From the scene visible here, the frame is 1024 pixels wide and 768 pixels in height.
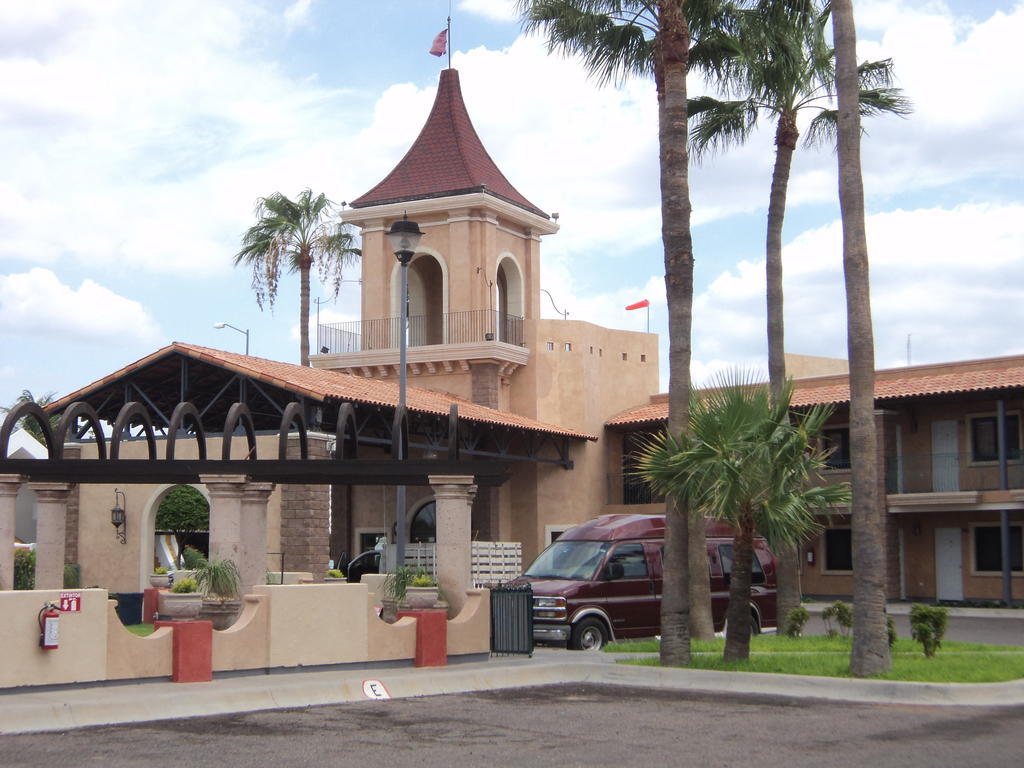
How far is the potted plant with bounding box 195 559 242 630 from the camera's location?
16.1 m

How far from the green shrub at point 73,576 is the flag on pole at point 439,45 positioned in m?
22.3

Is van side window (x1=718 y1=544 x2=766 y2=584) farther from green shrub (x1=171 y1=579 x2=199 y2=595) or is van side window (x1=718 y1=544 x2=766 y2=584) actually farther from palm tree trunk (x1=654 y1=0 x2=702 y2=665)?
green shrub (x1=171 y1=579 x2=199 y2=595)

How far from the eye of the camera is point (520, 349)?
40000mm

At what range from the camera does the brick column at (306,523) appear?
2922 cm

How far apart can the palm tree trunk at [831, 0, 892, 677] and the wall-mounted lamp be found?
70.8 ft

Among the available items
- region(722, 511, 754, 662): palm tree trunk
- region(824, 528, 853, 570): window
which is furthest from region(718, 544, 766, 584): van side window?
region(824, 528, 853, 570): window

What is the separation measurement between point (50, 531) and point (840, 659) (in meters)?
11.0

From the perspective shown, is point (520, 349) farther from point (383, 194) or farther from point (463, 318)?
point (383, 194)

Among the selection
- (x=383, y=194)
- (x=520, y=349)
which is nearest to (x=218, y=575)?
(x=520, y=349)

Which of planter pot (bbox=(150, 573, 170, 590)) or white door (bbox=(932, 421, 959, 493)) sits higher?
white door (bbox=(932, 421, 959, 493))

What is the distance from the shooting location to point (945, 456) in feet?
118

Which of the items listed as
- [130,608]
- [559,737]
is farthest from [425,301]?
[559,737]

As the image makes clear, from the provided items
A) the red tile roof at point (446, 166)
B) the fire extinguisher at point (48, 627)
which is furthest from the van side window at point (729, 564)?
the red tile roof at point (446, 166)

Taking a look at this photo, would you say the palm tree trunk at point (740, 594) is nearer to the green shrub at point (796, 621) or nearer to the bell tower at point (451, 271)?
the green shrub at point (796, 621)
